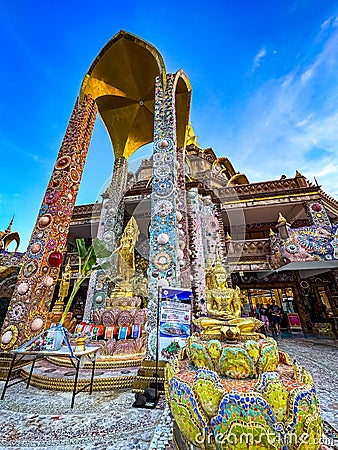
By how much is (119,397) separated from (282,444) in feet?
7.49

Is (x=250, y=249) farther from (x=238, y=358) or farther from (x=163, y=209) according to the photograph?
(x=238, y=358)

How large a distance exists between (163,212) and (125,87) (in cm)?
603

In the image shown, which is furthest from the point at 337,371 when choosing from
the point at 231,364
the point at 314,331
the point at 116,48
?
the point at 116,48

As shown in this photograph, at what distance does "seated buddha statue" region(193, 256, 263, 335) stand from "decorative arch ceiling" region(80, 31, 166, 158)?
5.08 meters

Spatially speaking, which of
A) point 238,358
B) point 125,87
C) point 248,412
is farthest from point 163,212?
point 125,87

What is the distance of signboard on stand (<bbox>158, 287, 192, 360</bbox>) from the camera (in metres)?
2.78

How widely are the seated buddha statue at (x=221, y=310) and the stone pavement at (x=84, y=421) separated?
92 centimetres

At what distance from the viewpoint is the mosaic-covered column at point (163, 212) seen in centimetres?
326

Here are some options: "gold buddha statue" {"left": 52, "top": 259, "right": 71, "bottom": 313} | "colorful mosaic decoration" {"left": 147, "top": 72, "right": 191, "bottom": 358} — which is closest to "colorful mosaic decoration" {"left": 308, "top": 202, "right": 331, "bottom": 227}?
"colorful mosaic decoration" {"left": 147, "top": 72, "right": 191, "bottom": 358}

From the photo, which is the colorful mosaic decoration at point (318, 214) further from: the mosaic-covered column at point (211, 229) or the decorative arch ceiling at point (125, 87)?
the decorative arch ceiling at point (125, 87)

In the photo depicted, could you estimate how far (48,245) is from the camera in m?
4.03

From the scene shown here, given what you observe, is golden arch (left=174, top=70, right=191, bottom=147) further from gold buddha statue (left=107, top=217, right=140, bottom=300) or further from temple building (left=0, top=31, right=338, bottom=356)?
gold buddha statue (left=107, top=217, right=140, bottom=300)

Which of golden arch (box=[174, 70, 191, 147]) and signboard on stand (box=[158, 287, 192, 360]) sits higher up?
golden arch (box=[174, 70, 191, 147])

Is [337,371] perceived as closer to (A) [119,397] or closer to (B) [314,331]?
(A) [119,397]
